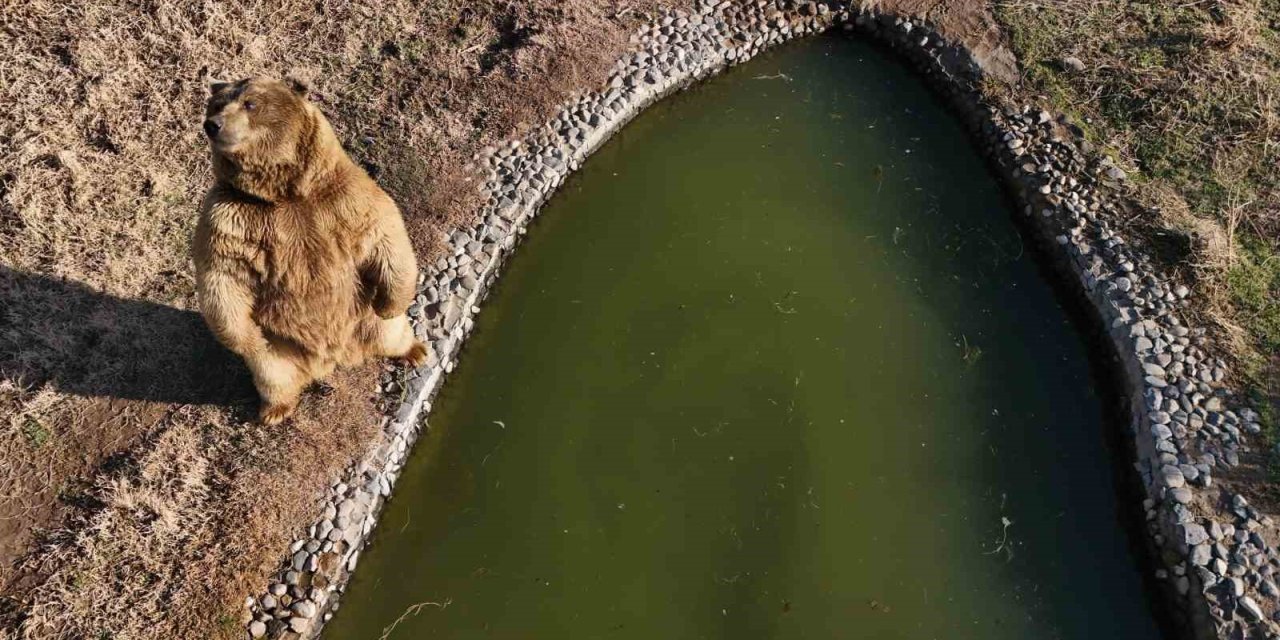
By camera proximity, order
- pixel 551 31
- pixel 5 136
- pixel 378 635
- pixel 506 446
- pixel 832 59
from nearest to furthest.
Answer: pixel 378 635 → pixel 506 446 → pixel 5 136 → pixel 551 31 → pixel 832 59

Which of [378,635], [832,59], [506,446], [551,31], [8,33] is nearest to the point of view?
[378,635]

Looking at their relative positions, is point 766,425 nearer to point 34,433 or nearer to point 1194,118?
point 1194,118

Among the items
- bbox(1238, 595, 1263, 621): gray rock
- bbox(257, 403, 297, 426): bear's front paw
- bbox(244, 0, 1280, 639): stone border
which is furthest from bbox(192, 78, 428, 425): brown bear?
bbox(1238, 595, 1263, 621): gray rock

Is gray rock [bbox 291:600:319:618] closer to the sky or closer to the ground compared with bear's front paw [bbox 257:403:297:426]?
closer to the ground

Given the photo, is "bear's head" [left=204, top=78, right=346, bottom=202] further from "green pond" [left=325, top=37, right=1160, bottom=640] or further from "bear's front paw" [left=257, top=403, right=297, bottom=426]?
"green pond" [left=325, top=37, right=1160, bottom=640]

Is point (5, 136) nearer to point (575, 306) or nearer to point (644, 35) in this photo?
point (575, 306)

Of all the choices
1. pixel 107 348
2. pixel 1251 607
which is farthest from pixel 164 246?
pixel 1251 607

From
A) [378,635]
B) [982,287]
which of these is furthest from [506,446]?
[982,287]
